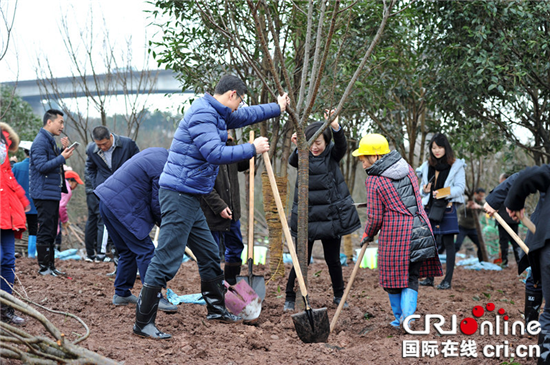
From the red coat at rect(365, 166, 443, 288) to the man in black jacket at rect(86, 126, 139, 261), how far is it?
11.0ft

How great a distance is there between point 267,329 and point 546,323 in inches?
80.0

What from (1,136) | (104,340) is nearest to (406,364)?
(104,340)

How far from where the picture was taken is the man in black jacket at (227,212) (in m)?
4.87

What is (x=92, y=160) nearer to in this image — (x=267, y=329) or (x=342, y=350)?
(x=267, y=329)

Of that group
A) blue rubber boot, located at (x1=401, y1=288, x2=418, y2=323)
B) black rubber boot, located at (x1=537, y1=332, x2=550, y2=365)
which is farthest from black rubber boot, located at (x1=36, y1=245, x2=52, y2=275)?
black rubber boot, located at (x1=537, y1=332, x2=550, y2=365)

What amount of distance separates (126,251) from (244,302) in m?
1.17

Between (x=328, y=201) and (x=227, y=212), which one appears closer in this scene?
(x=328, y=201)

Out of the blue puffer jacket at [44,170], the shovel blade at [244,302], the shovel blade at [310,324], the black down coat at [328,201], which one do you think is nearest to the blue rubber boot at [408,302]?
the shovel blade at [310,324]

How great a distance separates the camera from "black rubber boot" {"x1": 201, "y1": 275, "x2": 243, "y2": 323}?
13.9 ft

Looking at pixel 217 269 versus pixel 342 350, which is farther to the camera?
pixel 217 269

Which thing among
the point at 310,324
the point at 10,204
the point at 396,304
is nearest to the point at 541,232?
the point at 396,304

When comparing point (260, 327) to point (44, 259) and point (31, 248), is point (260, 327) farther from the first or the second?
point (31, 248)

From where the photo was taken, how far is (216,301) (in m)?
4.29

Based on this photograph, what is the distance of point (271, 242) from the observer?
6578 millimetres
